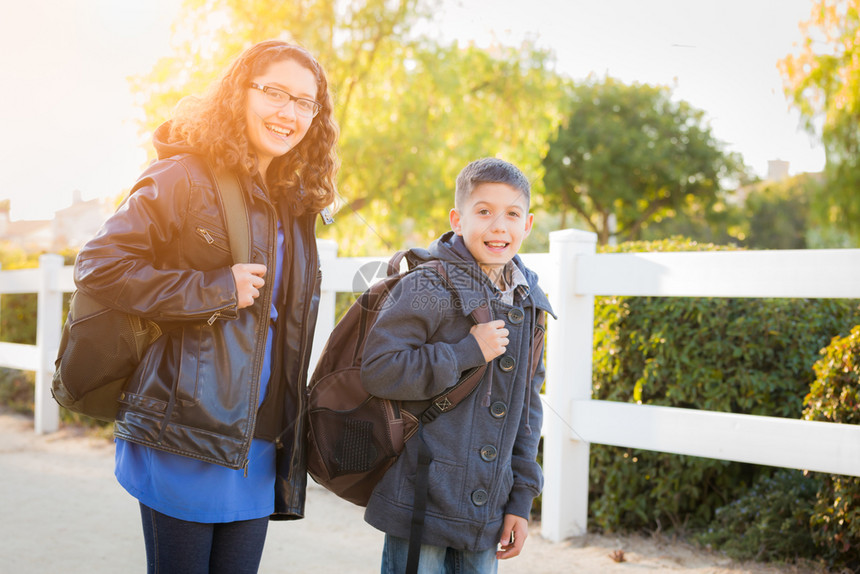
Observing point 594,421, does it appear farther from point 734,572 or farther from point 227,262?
point 227,262

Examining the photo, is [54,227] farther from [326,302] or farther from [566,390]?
[566,390]

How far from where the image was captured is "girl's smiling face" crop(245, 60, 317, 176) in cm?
180

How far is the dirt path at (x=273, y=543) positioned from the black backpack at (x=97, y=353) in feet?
6.53

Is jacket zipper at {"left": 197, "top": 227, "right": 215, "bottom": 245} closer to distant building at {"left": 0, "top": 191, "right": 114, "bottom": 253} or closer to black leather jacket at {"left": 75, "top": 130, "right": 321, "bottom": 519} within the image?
black leather jacket at {"left": 75, "top": 130, "right": 321, "bottom": 519}

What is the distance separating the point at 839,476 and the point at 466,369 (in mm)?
2168

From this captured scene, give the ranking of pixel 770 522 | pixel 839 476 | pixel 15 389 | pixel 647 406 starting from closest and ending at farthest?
pixel 839 476 < pixel 647 406 < pixel 770 522 < pixel 15 389

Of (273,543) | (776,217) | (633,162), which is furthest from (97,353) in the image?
(776,217)

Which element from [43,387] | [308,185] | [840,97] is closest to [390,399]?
[308,185]

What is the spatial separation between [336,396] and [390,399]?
0.16m

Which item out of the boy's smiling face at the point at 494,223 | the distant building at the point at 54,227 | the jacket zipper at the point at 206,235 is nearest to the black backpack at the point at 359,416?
the boy's smiling face at the point at 494,223

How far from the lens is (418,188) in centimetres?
1374

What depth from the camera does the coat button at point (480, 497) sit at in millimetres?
1771

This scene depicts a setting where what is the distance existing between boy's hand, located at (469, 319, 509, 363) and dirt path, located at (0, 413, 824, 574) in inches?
72.6

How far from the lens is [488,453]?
180 cm
